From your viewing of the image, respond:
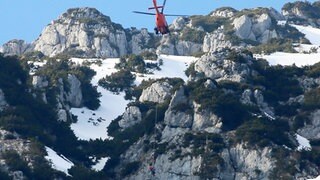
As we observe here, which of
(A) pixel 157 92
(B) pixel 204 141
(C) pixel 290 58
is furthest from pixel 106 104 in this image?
(B) pixel 204 141

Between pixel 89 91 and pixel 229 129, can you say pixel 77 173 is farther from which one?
pixel 89 91

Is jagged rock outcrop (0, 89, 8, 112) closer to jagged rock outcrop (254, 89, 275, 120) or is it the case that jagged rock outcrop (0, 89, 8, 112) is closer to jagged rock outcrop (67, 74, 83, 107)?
jagged rock outcrop (67, 74, 83, 107)

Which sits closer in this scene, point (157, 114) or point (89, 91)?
point (157, 114)

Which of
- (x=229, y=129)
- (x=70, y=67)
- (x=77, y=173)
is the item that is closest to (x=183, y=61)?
(x=70, y=67)

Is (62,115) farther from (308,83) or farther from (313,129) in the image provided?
(313,129)

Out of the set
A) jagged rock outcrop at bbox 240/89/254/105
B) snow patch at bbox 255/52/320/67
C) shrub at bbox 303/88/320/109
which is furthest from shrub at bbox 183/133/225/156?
Result: snow patch at bbox 255/52/320/67

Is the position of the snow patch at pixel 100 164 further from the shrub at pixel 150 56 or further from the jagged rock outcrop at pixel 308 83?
the shrub at pixel 150 56

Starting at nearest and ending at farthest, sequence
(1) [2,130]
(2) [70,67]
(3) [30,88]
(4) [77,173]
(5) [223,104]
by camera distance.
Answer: (4) [77,173] → (1) [2,130] → (5) [223,104] → (3) [30,88] → (2) [70,67]

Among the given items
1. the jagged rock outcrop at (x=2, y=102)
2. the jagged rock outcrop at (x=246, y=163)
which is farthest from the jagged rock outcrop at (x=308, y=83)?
the jagged rock outcrop at (x=2, y=102)
